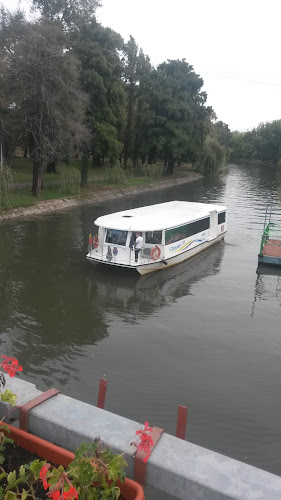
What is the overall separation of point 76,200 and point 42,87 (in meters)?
11.1

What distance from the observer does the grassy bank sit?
33.4 metres

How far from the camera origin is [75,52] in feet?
129

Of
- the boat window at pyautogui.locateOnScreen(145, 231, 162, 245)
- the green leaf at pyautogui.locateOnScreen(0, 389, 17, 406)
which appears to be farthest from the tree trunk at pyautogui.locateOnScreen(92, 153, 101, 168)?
the green leaf at pyautogui.locateOnScreen(0, 389, 17, 406)

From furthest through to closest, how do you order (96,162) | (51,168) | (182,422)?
1. (96,162)
2. (51,168)
3. (182,422)

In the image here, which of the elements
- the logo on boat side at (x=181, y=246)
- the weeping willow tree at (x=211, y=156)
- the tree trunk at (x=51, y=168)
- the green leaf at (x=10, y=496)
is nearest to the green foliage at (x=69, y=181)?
the tree trunk at (x=51, y=168)

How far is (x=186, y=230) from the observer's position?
21.9 metres

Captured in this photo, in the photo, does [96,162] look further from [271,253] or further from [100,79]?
[271,253]

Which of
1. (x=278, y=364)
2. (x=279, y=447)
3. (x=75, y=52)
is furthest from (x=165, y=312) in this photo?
(x=75, y=52)

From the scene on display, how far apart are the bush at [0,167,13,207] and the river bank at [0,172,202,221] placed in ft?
2.69

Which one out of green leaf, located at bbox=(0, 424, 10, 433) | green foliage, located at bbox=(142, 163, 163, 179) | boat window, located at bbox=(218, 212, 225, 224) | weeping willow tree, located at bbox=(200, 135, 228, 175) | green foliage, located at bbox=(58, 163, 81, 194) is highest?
weeping willow tree, located at bbox=(200, 135, 228, 175)

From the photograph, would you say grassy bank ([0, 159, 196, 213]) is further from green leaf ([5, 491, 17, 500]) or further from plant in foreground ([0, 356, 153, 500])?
green leaf ([5, 491, 17, 500])

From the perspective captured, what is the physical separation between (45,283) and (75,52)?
98.4 ft

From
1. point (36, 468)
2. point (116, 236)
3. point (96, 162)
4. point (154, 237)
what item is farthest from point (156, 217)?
point (96, 162)

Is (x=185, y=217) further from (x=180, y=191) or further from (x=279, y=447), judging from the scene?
(x=180, y=191)
